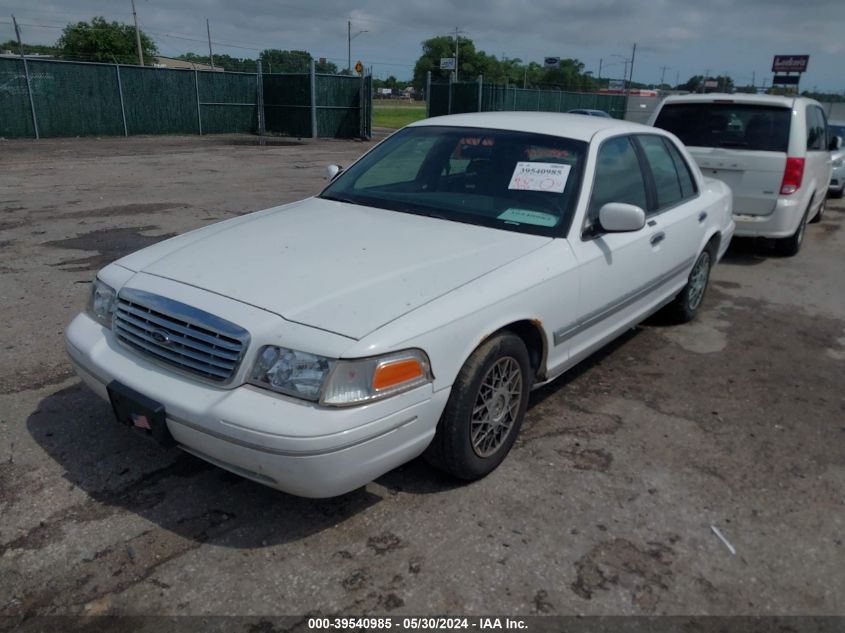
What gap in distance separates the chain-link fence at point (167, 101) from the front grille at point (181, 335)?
2021 centimetres

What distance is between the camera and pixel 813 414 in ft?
13.6

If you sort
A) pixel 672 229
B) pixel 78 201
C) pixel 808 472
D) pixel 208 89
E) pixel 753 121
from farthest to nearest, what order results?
pixel 208 89 → pixel 78 201 → pixel 753 121 → pixel 672 229 → pixel 808 472

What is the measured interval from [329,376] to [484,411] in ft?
3.02

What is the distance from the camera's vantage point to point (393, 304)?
9.07 ft

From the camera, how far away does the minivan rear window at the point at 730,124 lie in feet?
24.3

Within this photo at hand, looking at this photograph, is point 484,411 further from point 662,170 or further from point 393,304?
point 662,170

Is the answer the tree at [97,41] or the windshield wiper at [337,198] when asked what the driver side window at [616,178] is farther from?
the tree at [97,41]

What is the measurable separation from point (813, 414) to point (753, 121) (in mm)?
4546

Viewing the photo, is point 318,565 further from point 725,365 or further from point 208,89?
point 208,89

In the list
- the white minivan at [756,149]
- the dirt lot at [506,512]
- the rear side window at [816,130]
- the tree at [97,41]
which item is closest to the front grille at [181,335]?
the dirt lot at [506,512]

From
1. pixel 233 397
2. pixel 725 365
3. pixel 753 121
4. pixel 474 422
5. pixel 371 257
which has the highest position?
pixel 753 121

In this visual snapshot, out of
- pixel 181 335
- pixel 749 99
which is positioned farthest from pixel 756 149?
pixel 181 335

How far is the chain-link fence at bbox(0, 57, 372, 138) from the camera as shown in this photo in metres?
20.6

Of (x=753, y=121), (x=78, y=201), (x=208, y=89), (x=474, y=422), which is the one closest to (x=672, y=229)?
(x=474, y=422)
